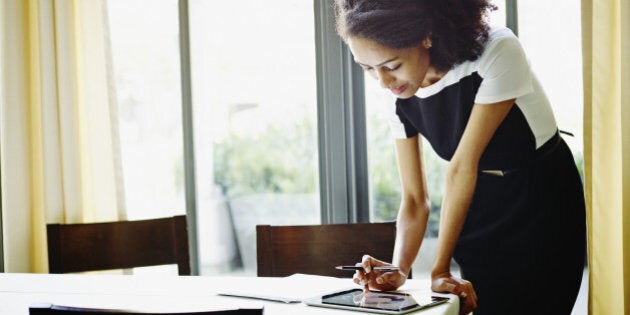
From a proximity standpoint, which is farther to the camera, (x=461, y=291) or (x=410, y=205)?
(x=410, y=205)

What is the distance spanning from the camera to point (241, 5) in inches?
117

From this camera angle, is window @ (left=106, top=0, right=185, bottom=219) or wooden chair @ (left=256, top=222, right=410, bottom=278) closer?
wooden chair @ (left=256, top=222, right=410, bottom=278)

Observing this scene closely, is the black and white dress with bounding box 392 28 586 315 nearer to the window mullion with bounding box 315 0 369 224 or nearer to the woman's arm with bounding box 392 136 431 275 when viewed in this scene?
the woman's arm with bounding box 392 136 431 275

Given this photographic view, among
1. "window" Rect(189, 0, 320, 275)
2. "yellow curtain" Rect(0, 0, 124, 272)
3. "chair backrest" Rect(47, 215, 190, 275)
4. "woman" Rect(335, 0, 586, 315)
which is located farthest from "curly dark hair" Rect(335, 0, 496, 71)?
"yellow curtain" Rect(0, 0, 124, 272)

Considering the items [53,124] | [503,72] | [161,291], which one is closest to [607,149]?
[503,72]

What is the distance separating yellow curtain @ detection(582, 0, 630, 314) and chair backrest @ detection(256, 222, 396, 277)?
689 millimetres

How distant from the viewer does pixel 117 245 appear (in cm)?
236

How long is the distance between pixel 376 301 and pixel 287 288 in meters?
0.30

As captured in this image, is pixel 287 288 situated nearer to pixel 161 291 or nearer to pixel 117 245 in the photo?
pixel 161 291

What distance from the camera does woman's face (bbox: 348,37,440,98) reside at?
2107 millimetres

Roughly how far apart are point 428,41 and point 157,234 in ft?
3.58

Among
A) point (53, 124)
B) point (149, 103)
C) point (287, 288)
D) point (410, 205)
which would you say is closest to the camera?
point (287, 288)

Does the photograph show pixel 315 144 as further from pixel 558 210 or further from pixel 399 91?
pixel 558 210

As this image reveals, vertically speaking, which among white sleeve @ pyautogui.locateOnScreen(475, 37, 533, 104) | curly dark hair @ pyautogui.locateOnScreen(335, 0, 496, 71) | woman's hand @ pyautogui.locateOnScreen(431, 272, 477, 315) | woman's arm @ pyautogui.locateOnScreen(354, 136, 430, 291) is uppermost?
curly dark hair @ pyautogui.locateOnScreen(335, 0, 496, 71)
